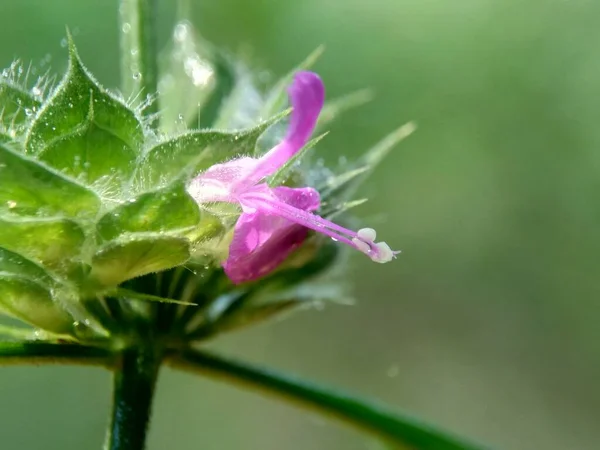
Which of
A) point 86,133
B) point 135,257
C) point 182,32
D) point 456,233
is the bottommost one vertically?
point 135,257

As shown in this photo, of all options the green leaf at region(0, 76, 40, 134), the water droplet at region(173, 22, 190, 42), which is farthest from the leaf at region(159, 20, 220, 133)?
the green leaf at region(0, 76, 40, 134)

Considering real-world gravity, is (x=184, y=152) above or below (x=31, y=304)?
above

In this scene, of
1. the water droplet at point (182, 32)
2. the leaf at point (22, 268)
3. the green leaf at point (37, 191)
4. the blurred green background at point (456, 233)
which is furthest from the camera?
Answer: the blurred green background at point (456, 233)

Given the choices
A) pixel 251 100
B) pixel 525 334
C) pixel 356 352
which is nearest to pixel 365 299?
pixel 356 352

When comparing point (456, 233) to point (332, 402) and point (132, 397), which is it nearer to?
point (332, 402)

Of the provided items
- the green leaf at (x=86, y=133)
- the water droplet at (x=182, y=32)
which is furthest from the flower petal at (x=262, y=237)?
the water droplet at (x=182, y=32)

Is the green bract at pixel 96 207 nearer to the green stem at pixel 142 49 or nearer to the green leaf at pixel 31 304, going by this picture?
the green leaf at pixel 31 304

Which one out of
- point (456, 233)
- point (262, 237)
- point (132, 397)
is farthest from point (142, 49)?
point (456, 233)
